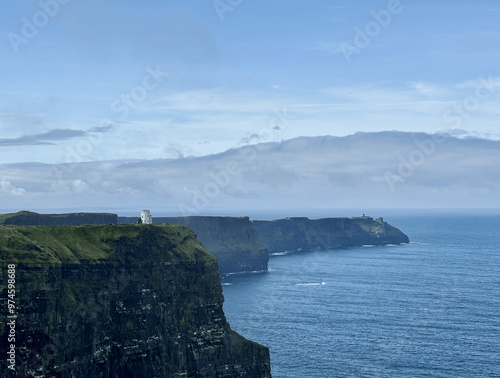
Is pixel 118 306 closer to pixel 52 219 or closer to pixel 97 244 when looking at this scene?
pixel 97 244

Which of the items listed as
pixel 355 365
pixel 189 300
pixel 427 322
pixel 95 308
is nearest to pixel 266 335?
pixel 355 365

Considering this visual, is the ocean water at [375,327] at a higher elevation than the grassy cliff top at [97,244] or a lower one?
lower

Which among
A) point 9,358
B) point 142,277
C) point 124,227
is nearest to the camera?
point 9,358

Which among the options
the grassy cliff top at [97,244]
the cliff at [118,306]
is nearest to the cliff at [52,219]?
the grassy cliff top at [97,244]

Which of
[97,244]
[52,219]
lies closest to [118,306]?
[97,244]

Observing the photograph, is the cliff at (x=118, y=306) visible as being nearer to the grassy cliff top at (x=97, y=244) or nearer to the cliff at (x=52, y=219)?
the grassy cliff top at (x=97, y=244)

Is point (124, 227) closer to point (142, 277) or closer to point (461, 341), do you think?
point (142, 277)

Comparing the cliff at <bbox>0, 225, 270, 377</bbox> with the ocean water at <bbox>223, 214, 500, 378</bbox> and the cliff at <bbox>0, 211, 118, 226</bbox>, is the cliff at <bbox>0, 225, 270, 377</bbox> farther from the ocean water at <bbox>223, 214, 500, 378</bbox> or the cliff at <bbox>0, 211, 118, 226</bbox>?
the cliff at <bbox>0, 211, 118, 226</bbox>
